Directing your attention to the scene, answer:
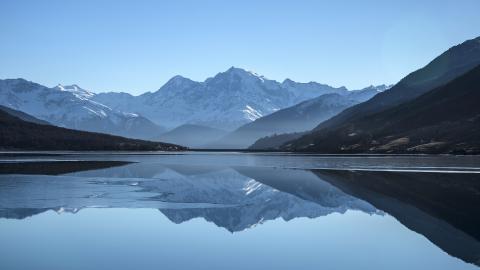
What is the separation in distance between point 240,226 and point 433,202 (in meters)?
20.5

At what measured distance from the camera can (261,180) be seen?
8288 centimetres

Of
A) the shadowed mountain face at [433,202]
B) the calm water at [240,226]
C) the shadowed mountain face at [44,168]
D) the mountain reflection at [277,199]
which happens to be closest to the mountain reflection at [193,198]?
the mountain reflection at [277,199]

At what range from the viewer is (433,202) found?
5175 centimetres

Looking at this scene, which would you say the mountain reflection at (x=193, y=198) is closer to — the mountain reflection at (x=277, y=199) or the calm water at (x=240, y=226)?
the mountain reflection at (x=277, y=199)

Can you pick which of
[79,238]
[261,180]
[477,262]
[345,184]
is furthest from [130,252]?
[261,180]

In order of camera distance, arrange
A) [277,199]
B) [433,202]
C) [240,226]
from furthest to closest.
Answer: [277,199] < [433,202] < [240,226]

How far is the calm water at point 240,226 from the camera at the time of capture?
1174 inches

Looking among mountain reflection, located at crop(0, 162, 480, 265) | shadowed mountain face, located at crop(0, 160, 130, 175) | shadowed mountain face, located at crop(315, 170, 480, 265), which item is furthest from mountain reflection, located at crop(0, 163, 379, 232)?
shadowed mountain face, located at crop(0, 160, 130, 175)

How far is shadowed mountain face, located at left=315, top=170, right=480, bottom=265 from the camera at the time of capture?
34.9m

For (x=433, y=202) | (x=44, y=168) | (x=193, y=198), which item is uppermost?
(x=44, y=168)

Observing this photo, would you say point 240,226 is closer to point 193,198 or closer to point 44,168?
point 193,198

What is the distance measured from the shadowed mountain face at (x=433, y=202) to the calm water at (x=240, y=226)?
0.32 feet

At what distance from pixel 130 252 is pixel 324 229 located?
15.6 metres

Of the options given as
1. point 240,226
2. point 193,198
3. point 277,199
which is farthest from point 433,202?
point 193,198
